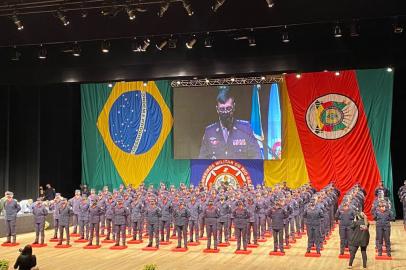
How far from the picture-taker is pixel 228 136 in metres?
26.0

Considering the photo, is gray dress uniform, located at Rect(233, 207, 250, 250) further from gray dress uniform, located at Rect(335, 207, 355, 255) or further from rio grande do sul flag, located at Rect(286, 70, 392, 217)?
rio grande do sul flag, located at Rect(286, 70, 392, 217)

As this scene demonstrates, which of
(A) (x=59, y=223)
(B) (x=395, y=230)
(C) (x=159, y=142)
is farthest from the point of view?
(C) (x=159, y=142)

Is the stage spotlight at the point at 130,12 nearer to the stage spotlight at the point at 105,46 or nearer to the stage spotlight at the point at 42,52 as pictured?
the stage spotlight at the point at 105,46

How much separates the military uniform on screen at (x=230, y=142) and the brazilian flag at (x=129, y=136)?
1617 millimetres

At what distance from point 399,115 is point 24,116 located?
16092 millimetres

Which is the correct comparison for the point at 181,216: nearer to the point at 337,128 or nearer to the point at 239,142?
the point at 239,142

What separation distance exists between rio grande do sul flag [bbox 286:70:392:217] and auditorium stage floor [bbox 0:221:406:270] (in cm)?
691

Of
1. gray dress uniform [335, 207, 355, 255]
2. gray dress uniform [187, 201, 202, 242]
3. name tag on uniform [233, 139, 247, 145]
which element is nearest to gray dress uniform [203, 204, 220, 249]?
gray dress uniform [187, 201, 202, 242]

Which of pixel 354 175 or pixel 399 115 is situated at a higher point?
pixel 399 115

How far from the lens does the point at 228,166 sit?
87.7 feet

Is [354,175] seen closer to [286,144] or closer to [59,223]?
[286,144]

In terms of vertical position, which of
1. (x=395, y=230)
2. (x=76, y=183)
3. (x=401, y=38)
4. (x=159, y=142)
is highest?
(x=401, y=38)

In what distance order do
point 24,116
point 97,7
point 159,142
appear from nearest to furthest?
point 97,7 → point 24,116 → point 159,142

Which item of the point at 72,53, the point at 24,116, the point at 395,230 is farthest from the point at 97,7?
the point at 395,230
